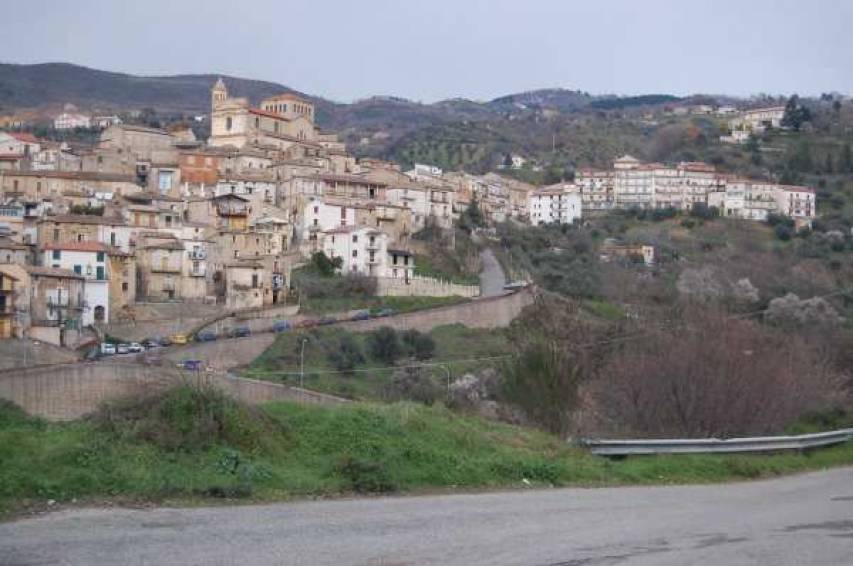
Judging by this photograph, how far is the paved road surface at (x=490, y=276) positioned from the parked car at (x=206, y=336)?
15.6m

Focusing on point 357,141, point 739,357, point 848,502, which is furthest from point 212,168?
point 357,141

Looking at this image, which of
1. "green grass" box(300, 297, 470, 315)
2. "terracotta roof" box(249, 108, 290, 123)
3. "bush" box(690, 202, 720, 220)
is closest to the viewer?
"green grass" box(300, 297, 470, 315)

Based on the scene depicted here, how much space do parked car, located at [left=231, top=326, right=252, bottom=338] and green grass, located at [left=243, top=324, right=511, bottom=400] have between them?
1713 millimetres

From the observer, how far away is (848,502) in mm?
12617

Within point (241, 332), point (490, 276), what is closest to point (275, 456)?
point (241, 332)

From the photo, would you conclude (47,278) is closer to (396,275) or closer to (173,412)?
(396,275)

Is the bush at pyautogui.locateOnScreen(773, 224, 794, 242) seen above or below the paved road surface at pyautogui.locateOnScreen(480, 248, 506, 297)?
above

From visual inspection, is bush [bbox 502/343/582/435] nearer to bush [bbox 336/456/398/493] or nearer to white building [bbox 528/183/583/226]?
bush [bbox 336/456/398/493]

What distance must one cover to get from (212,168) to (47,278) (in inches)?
968

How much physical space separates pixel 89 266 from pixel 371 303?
548 inches

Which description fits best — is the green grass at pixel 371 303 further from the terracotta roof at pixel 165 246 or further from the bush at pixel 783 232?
the bush at pixel 783 232

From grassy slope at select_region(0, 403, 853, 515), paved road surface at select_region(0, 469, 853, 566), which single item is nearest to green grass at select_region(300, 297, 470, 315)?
grassy slope at select_region(0, 403, 853, 515)

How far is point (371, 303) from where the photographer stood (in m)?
61.2

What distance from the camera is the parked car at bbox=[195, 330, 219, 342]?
52.9m
